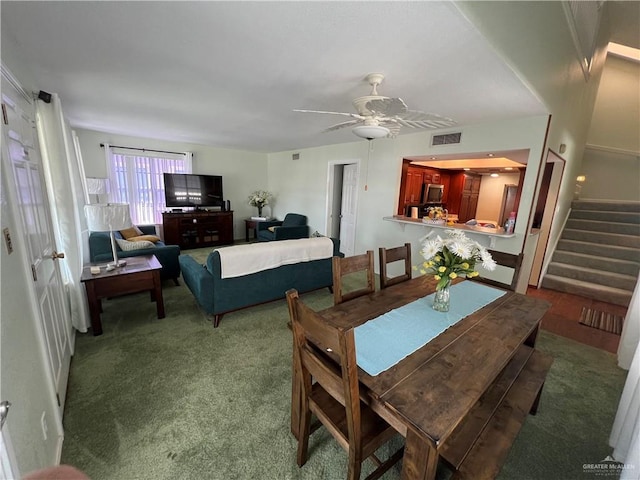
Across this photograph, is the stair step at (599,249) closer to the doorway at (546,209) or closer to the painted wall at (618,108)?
the doorway at (546,209)

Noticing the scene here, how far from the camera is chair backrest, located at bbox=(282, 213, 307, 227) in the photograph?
20.0 ft

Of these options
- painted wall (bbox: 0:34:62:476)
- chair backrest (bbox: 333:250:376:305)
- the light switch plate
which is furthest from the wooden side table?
chair backrest (bbox: 333:250:376:305)

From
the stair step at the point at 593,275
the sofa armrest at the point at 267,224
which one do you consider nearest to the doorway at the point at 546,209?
the stair step at the point at 593,275

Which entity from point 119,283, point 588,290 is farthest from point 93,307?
point 588,290

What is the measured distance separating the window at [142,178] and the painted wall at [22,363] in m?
4.29

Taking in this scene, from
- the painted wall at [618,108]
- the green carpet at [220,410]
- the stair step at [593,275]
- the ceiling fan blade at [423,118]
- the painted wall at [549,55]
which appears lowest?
the green carpet at [220,410]

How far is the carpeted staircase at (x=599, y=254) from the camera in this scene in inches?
151

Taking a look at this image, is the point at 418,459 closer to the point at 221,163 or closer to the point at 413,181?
the point at 413,181

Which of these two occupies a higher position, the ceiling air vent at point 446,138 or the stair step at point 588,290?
the ceiling air vent at point 446,138

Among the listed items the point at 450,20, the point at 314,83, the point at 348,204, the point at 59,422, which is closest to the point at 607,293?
the point at 348,204

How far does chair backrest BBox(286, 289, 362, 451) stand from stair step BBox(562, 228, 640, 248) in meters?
5.89

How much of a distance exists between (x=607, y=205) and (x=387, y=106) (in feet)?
20.3

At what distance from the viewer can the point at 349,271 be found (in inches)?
75.7

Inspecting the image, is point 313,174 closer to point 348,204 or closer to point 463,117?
point 348,204
